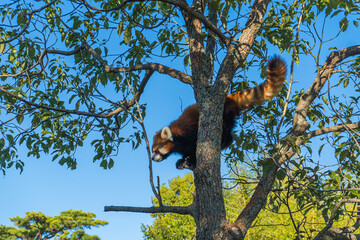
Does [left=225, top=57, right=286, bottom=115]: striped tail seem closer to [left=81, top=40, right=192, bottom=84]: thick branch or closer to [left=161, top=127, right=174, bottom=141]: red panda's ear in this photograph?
[left=81, top=40, right=192, bottom=84]: thick branch

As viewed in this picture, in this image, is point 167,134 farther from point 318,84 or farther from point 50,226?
point 50,226

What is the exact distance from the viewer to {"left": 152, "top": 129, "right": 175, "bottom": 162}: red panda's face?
251 inches

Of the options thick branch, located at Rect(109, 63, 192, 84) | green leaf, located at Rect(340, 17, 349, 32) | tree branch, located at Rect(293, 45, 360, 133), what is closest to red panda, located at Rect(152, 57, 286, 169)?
tree branch, located at Rect(293, 45, 360, 133)

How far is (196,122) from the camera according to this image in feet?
18.7

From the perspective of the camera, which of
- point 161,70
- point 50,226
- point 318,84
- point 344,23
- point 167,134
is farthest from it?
point 50,226

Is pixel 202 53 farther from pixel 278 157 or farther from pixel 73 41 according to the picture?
pixel 73 41

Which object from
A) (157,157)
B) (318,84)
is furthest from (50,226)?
(318,84)

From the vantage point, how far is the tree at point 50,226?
77.3ft

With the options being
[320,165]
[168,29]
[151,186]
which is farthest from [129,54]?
[320,165]

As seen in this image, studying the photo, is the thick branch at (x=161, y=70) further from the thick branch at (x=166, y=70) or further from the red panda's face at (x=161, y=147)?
the red panda's face at (x=161, y=147)

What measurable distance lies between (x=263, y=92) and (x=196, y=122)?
139 cm

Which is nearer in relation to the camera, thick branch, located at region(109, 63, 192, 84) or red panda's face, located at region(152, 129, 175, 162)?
thick branch, located at region(109, 63, 192, 84)

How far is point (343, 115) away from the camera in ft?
14.2

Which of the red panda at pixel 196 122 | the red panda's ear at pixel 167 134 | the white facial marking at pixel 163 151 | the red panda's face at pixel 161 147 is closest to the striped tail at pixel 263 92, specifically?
the red panda at pixel 196 122
